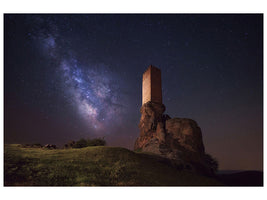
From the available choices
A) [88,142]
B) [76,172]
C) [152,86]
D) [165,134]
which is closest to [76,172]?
[76,172]

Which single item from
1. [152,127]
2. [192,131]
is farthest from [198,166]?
[152,127]

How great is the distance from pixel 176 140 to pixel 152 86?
1014 centimetres

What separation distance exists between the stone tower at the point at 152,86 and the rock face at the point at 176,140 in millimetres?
2003

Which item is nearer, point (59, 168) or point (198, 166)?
point (59, 168)

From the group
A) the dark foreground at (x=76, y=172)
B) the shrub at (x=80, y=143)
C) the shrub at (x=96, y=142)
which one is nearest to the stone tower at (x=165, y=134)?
the shrub at (x=96, y=142)

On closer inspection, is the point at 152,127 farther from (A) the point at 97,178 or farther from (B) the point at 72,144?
(A) the point at 97,178

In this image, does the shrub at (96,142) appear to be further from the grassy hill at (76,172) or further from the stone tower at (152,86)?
the stone tower at (152,86)

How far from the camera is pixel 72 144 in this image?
1919 cm

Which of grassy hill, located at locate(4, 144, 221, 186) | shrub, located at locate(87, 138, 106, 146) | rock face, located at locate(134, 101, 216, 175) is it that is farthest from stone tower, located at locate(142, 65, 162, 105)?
grassy hill, located at locate(4, 144, 221, 186)

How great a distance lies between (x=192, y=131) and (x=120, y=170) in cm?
1276

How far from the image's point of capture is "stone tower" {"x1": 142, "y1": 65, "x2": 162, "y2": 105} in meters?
24.4

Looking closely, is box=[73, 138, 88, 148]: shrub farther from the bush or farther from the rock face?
the rock face

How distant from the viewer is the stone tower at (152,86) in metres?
24.4

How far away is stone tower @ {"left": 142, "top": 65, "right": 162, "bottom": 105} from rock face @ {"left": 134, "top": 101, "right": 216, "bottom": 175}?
6.57 feet
